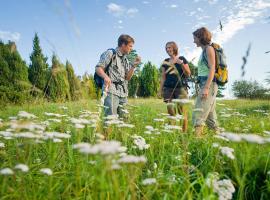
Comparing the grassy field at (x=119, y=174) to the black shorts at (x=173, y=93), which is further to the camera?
the black shorts at (x=173, y=93)

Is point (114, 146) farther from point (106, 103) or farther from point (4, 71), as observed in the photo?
point (4, 71)

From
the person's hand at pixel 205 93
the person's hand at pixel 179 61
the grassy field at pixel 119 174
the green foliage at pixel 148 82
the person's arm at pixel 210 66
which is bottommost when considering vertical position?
the grassy field at pixel 119 174

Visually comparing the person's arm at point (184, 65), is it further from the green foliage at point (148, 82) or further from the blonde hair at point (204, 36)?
the green foliage at point (148, 82)

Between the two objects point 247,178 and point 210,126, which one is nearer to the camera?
point 247,178

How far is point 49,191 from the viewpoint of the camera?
2297 millimetres

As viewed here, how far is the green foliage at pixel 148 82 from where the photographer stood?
145ft

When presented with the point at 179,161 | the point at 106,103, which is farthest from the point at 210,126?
the point at 179,161

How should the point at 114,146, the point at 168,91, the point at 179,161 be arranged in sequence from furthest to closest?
the point at 168,91
the point at 179,161
the point at 114,146

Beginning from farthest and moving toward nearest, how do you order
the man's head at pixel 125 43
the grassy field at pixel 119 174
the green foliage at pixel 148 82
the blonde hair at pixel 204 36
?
the green foliage at pixel 148 82, the man's head at pixel 125 43, the blonde hair at pixel 204 36, the grassy field at pixel 119 174

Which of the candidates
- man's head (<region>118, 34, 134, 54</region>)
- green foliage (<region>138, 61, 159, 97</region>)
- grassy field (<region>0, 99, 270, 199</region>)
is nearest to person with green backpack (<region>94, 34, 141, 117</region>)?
man's head (<region>118, 34, 134, 54</region>)

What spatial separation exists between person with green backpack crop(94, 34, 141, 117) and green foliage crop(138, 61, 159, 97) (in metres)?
37.4

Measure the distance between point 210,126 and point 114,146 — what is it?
4.82 m

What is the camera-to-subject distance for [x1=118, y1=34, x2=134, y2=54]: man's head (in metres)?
5.95

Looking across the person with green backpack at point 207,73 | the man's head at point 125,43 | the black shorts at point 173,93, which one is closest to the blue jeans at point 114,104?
the man's head at point 125,43
